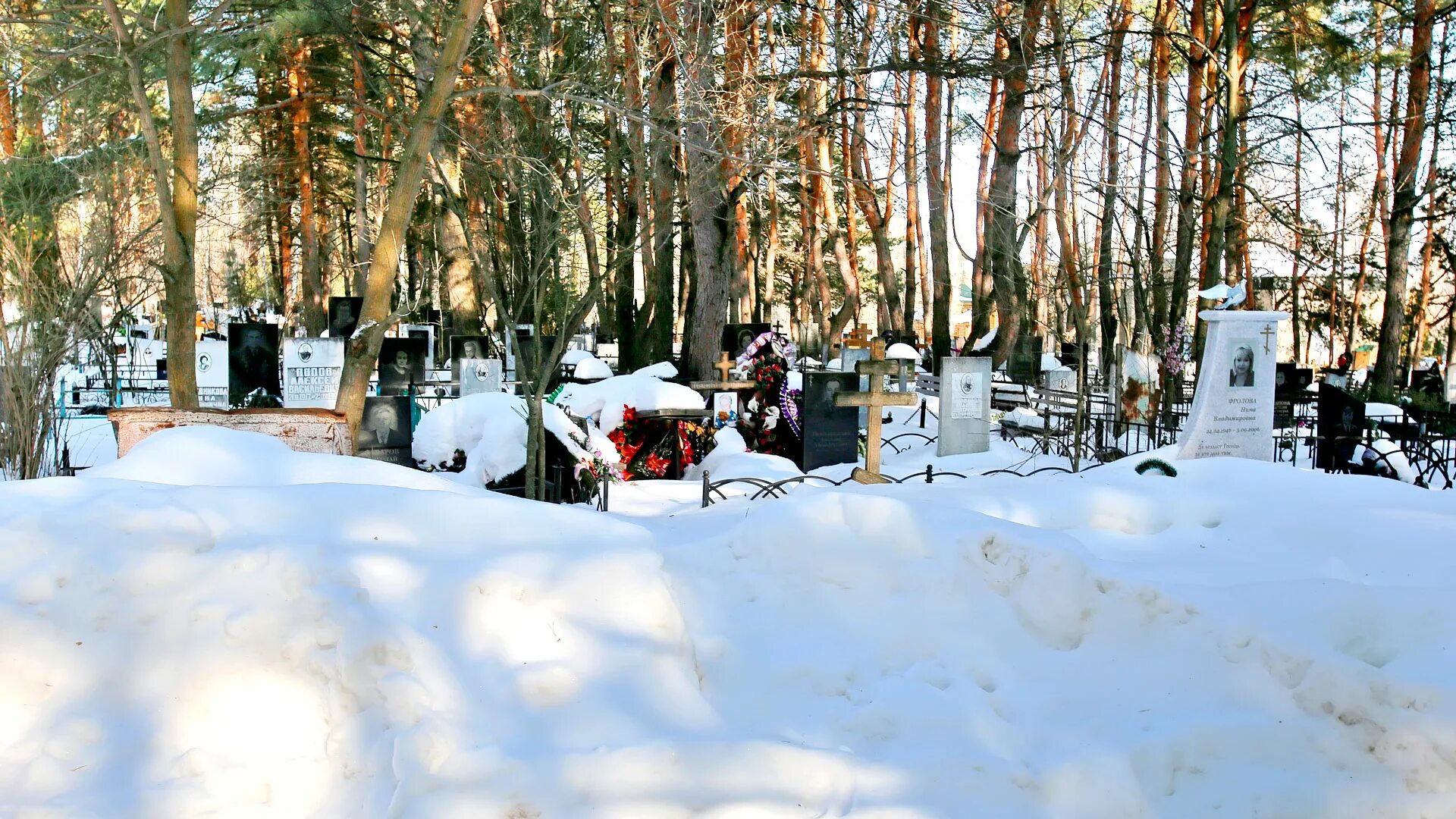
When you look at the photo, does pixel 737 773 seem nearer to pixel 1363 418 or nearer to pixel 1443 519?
pixel 1443 519

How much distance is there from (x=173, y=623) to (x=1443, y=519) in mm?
6189

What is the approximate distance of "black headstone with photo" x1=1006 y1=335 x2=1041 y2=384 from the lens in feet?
88.8

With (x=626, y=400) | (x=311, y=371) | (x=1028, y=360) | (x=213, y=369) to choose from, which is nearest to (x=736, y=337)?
(x=311, y=371)

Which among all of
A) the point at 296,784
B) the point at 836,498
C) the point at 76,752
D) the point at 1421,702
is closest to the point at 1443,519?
the point at 1421,702

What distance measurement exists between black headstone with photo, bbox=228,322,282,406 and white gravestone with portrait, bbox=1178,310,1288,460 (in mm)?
12333

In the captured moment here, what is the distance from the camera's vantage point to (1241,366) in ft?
35.8

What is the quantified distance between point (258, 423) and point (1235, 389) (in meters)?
8.89

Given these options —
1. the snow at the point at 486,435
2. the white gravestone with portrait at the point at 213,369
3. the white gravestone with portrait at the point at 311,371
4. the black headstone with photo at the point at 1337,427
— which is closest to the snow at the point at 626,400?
the snow at the point at 486,435

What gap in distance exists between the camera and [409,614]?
396cm

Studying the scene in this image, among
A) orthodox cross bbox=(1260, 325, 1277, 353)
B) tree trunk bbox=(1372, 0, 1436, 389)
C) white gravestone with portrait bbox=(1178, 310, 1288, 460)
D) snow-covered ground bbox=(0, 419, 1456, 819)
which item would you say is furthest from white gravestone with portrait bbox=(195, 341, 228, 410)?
tree trunk bbox=(1372, 0, 1436, 389)

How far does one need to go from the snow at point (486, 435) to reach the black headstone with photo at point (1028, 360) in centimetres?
1820

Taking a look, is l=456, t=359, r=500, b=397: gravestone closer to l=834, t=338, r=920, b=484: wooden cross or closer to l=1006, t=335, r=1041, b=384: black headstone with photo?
l=834, t=338, r=920, b=484: wooden cross

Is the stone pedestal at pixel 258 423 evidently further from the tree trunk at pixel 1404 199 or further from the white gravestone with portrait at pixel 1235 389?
the tree trunk at pixel 1404 199

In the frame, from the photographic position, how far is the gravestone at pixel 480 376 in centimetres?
1648
